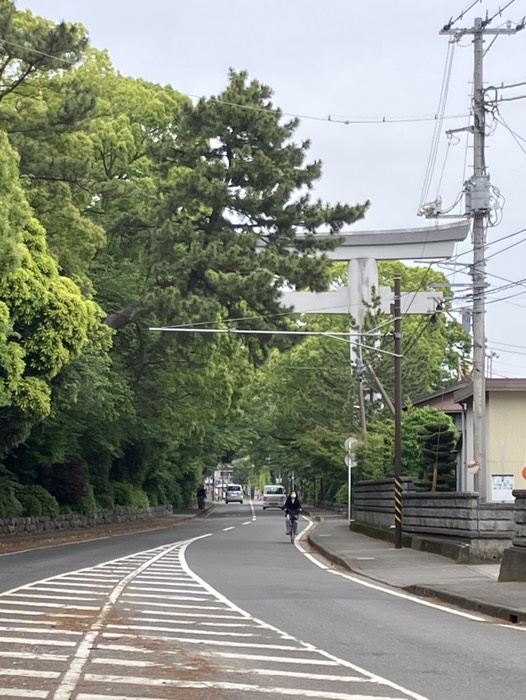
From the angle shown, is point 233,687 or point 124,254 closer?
point 233,687

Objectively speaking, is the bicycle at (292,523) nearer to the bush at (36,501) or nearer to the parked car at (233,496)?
the bush at (36,501)

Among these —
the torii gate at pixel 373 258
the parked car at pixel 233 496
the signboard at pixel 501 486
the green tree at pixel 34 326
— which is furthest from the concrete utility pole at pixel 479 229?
the parked car at pixel 233 496

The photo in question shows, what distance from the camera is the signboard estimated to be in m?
31.5

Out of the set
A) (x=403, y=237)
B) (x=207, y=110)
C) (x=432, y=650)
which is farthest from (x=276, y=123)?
(x=432, y=650)

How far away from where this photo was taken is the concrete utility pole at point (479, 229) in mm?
26203

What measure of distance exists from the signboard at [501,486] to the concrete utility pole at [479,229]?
423 centimetres

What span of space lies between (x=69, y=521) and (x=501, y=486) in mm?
18857

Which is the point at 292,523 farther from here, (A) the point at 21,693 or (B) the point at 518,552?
(A) the point at 21,693

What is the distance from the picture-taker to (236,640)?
11484 millimetres

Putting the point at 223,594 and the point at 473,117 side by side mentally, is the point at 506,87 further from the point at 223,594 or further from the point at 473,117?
the point at 223,594

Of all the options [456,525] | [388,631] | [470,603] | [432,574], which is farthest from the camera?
[456,525]

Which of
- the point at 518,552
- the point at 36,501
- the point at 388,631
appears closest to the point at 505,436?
the point at 518,552

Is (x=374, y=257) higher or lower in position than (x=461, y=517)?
higher

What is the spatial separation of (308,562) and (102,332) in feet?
34.1
